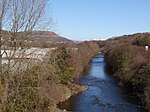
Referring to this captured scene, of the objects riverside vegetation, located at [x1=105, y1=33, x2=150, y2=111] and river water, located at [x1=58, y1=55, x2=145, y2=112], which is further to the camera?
riverside vegetation, located at [x1=105, y1=33, x2=150, y2=111]

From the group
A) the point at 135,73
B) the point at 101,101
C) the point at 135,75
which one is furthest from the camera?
the point at 135,73

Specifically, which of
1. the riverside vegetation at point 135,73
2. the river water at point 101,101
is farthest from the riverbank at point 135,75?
the river water at point 101,101

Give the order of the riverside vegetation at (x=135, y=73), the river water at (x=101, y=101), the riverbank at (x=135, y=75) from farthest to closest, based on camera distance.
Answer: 1. the riverside vegetation at (x=135, y=73)
2. the riverbank at (x=135, y=75)
3. the river water at (x=101, y=101)

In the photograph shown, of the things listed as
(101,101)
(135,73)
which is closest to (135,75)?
(135,73)

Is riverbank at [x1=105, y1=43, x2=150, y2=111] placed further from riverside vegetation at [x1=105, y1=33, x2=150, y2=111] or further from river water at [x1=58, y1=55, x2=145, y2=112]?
river water at [x1=58, y1=55, x2=145, y2=112]

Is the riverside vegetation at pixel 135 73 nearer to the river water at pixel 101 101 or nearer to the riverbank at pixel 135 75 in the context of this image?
the riverbank at pixel 135 75

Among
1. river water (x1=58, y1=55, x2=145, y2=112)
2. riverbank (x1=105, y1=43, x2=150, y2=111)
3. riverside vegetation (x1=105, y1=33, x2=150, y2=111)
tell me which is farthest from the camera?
riverside vegetation (x1=105, y1=33, x2=150, y2=111)

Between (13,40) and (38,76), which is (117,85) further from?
(13,40)

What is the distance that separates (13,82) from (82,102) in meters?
16.0

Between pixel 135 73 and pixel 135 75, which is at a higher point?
pixel 135 73

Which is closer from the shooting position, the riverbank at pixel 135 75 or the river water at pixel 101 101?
the river water at pixel 101 101

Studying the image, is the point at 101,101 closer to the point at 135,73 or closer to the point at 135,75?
the point at 135,75

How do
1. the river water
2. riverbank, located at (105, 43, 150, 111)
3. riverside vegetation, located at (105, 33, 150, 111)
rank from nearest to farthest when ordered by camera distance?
the river water
riverbank, located at (105, 43, 150, 111)
riverside vegetation, located at (105, 33, 150, 111)

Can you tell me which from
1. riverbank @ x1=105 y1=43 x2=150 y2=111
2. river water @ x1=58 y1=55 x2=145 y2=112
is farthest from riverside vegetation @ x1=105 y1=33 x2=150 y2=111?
river water @ x1=58 y1=55 x2=145 y2=112
